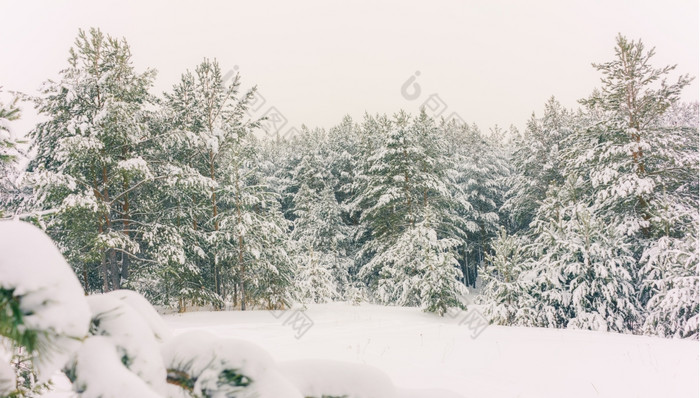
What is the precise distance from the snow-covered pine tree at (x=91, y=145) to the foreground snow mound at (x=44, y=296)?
11.4 meters

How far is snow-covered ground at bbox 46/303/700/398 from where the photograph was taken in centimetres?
407

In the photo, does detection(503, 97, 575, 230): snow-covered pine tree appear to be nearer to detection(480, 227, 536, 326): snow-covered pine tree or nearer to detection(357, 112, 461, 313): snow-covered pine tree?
detection(357, 112, 461, 313): snow-covered pine tree

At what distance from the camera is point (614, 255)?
1007 centimetres

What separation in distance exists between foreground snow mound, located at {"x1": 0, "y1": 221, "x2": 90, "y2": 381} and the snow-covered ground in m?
2.58

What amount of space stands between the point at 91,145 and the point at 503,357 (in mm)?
11513

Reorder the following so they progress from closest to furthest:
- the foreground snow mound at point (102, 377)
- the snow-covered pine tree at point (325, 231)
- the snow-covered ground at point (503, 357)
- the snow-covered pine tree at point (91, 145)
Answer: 1. the foreground snow mound at point (102, 377)
2. the snow-covered ground at point (503, 357)
3. the snow-covered pine tree at point (91, 145)
4. the snow-covered pine tree at point (325, 231)

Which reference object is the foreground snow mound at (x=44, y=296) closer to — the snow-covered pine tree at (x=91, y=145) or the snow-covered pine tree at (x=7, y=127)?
the snow-covered pine tree at (x=7, y=127)

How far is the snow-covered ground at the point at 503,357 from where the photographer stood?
13.4 ft

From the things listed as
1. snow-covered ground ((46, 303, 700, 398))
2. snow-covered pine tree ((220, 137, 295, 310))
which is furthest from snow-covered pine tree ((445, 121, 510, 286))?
snow-covered ground ((46, 303, 700, 398))

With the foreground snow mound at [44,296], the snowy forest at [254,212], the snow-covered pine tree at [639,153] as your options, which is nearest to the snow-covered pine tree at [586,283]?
the snowy forest at [254,212]

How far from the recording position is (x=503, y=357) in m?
5.30

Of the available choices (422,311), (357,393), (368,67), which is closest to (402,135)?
(422,311)

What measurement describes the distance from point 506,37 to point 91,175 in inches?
4343

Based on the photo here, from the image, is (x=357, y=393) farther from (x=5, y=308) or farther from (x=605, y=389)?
(x=605, y=389)
